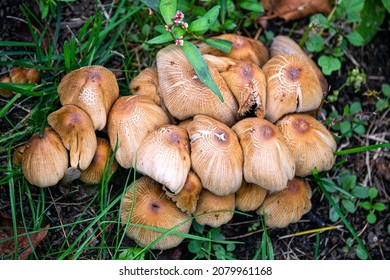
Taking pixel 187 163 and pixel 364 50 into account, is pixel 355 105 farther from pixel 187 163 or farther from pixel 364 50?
pixel 187 163

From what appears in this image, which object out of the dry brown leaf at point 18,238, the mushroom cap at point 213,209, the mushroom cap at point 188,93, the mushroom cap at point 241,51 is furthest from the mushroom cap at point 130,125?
the dry brown leaf at point 18,238

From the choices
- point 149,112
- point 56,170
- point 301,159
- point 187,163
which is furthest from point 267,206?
point 56,170

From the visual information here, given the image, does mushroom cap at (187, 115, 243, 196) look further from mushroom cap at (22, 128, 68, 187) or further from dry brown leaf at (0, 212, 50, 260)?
dry brown leaf at (0, 212, 50, 260)

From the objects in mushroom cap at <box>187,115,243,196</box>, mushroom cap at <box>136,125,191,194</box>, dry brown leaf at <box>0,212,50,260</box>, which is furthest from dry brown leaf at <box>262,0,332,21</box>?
dry brown leaf at <box>0,212,50,260</box>

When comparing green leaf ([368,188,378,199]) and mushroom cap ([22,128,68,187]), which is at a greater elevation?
mushroom cap ([22,128,68,187])

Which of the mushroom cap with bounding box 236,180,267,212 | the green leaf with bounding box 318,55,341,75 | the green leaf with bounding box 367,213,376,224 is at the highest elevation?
the green leaf with bounding box 318,55,341,75

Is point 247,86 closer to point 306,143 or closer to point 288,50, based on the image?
point 306,143

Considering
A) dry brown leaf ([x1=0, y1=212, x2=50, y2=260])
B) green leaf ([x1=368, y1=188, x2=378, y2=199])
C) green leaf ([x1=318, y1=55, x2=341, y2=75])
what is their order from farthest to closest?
green leaf ([x1=318, y1=55, x2=341, y2=75]) → green leaf ([x1=368, y1=188, x2=378, y2=199]) → dry brown leaf ([x1=0, y1=212, x2=50, y2=260])
